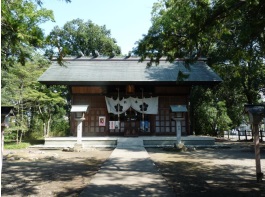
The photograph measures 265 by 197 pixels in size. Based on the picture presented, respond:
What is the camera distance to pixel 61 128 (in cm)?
2391

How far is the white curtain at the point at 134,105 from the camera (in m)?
16.1

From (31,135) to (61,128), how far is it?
4110 millimetres

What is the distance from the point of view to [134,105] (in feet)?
53.3

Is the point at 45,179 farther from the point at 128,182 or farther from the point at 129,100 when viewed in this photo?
the point at 129,100

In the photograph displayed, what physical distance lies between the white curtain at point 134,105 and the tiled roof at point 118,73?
127 cm

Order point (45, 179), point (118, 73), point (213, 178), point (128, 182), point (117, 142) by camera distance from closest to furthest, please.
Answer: point (128, 182) → point (45, 179) → point (213, 178) → point (117, 142) → point (118, 73)

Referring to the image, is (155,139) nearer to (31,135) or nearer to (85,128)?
(85,128)

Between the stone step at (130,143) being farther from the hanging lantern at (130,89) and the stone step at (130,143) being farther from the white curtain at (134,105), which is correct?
the hanging lantern at (130,89)

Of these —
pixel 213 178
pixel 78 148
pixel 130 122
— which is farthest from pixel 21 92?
pixel 213 178

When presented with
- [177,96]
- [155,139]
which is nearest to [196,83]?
[177,96]

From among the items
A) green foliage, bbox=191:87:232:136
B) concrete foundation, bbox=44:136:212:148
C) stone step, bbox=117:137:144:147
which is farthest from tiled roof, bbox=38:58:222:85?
stone step, bbox=117:137:144:147

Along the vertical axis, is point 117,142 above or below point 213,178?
above

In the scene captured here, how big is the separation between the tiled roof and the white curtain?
1.27 metres

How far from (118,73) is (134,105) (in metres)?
2.68
